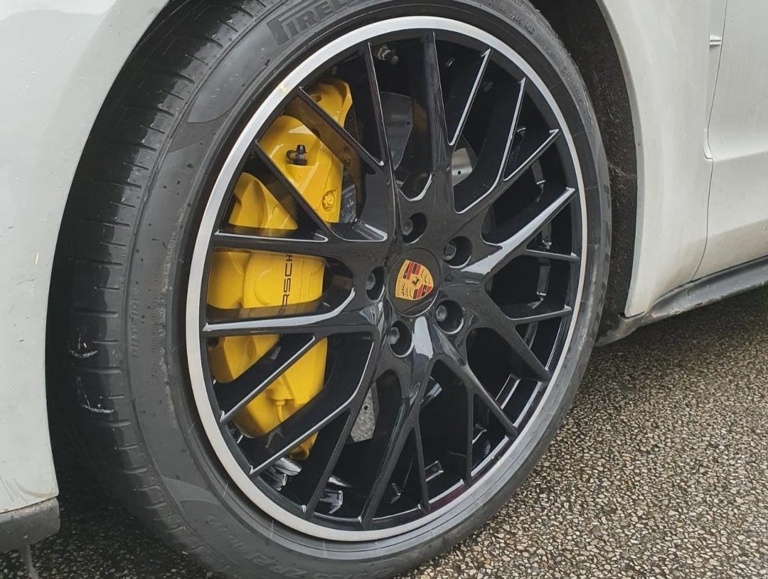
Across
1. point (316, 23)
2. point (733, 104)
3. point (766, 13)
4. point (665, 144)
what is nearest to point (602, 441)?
point (665, 144)

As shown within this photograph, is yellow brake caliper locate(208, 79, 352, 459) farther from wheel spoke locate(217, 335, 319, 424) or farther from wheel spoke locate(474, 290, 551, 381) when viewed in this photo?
wheel spoke locate(474, 290, 551, 381)

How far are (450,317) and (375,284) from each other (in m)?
0.21

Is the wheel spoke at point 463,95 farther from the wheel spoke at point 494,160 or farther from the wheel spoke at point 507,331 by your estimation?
the wheel spoke at point 507,331

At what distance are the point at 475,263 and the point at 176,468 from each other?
64 centimetres

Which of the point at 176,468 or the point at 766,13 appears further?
the point at 766,13

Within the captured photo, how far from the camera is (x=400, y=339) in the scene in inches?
51.8

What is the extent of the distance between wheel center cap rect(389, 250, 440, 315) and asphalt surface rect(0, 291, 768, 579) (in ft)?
1.76

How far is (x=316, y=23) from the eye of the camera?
3.38 feet

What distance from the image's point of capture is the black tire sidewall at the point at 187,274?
0.96 m

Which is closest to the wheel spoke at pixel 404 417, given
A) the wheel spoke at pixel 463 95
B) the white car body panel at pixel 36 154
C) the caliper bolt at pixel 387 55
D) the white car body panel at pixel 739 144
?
the wheel spoke at pixel 463 95

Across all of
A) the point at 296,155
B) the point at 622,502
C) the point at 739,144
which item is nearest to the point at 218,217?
the point at 296,155

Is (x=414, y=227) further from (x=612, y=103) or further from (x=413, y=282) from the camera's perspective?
(x=612, y=103)

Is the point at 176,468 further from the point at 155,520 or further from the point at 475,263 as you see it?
the point at 475,263

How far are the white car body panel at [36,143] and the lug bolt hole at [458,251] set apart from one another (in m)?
0.67
